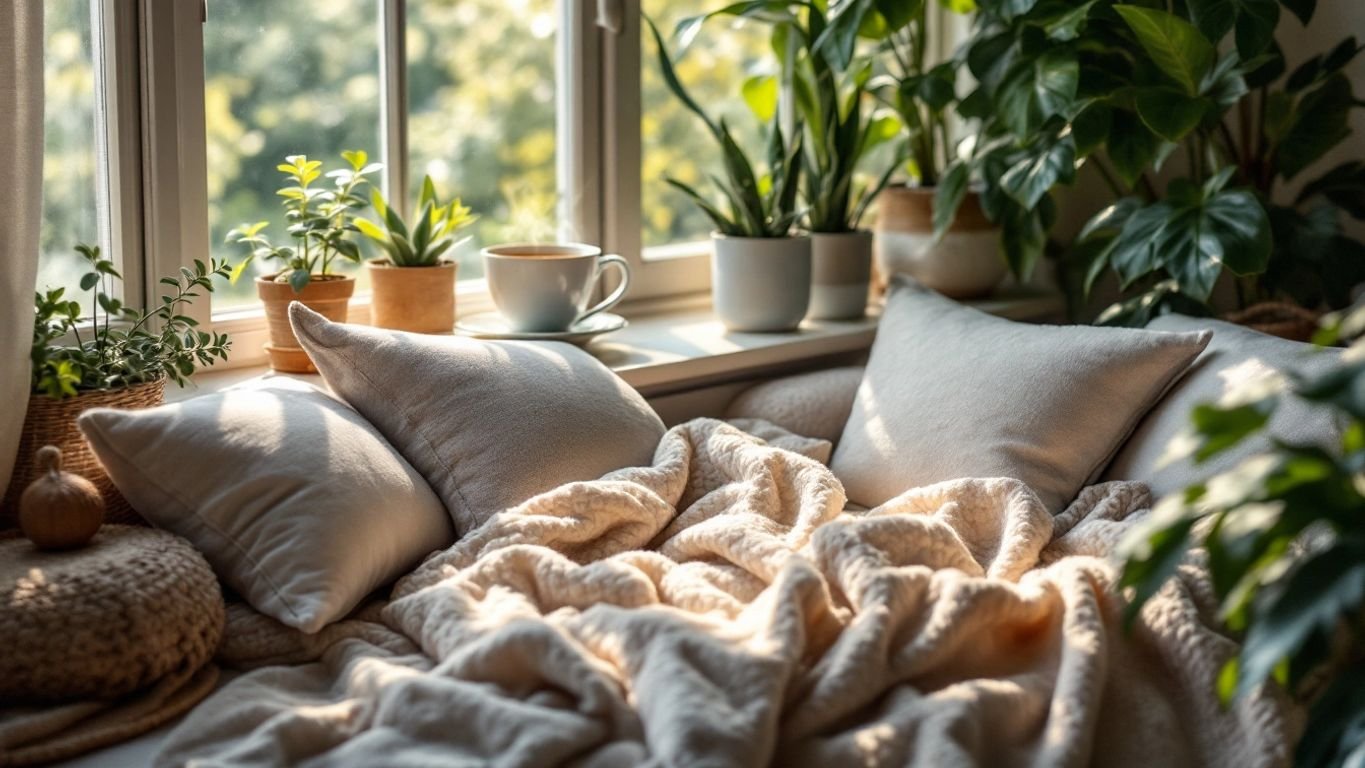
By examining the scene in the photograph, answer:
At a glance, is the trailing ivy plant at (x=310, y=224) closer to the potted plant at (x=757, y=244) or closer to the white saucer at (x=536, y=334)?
the white saucer at (x=536, y=334)

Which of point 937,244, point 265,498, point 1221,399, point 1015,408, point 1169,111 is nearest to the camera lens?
point 265,498

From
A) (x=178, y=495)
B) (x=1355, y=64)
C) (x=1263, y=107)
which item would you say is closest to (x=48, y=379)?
(x=178, y=495)

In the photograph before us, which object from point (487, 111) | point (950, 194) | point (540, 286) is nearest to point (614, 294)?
point (540, 286)

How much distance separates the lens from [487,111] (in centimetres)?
232

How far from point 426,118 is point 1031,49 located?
92 cm

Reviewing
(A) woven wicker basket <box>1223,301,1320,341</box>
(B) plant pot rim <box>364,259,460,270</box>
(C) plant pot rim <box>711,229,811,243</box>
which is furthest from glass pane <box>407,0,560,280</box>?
(A) woven wicker basket <box>1223,301,1320,341</box>

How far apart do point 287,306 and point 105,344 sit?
29 centimetres

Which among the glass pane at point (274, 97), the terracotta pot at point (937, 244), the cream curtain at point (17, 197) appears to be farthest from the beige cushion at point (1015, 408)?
the cream curtain at point (17, 197)

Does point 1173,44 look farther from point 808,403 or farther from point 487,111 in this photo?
point 487,111

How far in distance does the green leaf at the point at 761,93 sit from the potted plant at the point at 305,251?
2.54ft

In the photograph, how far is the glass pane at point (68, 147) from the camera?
1.81m

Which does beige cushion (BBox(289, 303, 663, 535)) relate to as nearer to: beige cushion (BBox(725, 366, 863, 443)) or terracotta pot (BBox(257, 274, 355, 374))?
terracotta pot (BBox(257, 274, 355, 374))

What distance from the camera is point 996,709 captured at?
1343 millimetres

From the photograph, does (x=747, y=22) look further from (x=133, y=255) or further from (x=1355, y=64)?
(x=133, y=255)
